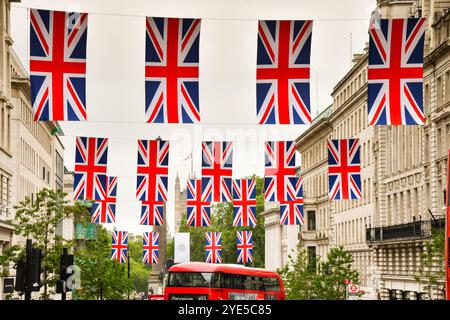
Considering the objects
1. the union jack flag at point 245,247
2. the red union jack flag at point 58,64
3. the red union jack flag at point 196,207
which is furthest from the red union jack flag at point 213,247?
the red union jack flag at point 58,64

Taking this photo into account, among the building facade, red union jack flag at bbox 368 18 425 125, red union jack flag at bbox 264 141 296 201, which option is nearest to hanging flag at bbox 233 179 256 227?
red union jack flag at bbox 264 141 296 201

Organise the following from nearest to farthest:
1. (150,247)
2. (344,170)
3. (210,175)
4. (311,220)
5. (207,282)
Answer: (344,170) < (207,282) < (210,175) < (150,247) < (311,220)

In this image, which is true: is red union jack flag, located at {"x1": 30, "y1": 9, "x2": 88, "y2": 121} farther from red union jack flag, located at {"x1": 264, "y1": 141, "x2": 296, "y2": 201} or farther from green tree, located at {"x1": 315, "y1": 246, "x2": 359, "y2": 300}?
green tree, located at {"x1": 315, "y1": 246, "x2": 359, "y2": 300}

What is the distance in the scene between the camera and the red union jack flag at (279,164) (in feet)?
152

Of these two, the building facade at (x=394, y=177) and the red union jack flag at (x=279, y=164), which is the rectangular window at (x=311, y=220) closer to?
the building facade at (x=394, y=177)

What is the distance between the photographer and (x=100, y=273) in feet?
293

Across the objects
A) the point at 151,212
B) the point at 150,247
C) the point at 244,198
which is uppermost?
the point at 244,198

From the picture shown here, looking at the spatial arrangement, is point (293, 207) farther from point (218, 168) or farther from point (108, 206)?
point (108, 206)

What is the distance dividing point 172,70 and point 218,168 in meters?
20.9

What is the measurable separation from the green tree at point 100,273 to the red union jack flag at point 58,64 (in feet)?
175

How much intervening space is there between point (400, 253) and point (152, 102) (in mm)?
59431

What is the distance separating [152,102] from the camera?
26938mm

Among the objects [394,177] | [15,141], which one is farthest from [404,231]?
[15,141]
